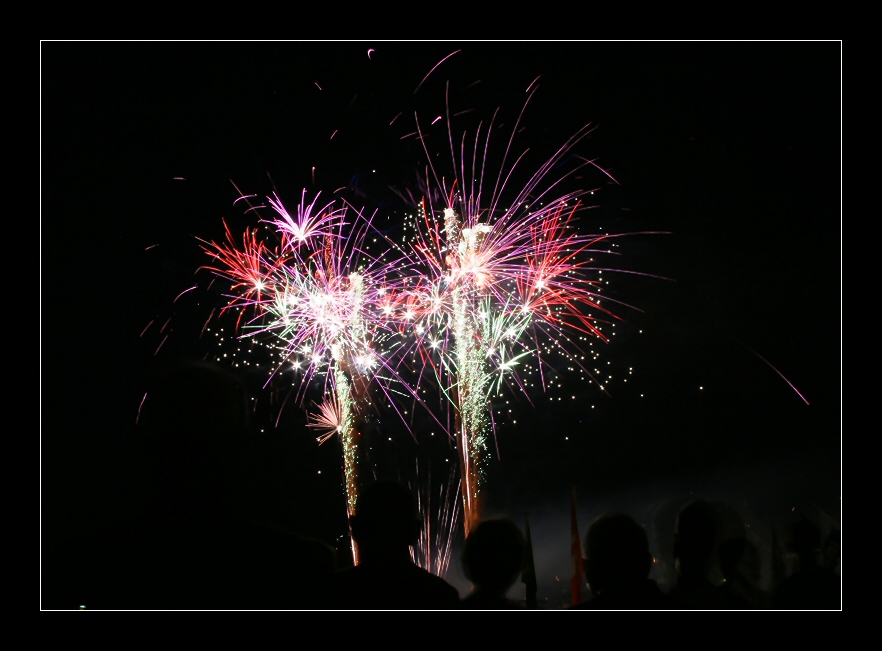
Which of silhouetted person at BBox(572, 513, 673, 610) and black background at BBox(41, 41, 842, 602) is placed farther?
black background at BBox(41, 41, 842, 602)

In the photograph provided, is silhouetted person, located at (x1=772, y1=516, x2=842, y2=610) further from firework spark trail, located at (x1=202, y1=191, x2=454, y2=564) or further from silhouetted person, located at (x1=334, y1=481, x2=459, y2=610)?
firework spark trail, located at (x1=202, y1=191, x2=454, y2=564)

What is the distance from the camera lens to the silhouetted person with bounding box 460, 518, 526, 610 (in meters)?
2.27

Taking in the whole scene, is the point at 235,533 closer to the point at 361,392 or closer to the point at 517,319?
the point at 361,392

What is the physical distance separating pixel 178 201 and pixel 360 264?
91 cm

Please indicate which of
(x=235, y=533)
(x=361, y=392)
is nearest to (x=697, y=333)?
(x=361, y=392)

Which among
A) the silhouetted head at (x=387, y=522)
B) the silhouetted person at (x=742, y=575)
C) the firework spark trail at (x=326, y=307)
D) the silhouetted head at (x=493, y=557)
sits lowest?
the silhouetted person at (x=742, y=575)

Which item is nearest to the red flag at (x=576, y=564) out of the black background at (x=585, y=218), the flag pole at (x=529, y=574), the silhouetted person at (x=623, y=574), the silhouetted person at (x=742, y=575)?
the black background at (x=585, y=218)

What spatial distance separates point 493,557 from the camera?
2.31m

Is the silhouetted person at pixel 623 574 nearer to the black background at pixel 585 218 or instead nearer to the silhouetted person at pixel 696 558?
the silhouetted person at pixel 696 558

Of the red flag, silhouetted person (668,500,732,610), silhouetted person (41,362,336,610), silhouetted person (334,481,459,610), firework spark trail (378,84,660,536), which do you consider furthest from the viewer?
firework spark trail (378,84,660,536)

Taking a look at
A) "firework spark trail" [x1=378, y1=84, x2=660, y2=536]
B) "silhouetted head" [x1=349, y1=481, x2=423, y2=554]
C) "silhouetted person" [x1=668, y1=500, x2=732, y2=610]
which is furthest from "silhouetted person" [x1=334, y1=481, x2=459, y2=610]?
"silhouetted person" [x1=668, y1=500, x2=732, y2=610]

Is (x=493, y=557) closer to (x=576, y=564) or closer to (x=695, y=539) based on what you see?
(x=576, y=564)

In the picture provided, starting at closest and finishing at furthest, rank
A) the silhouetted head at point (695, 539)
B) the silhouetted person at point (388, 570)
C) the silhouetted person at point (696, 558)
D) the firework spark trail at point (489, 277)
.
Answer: the silhouetted person at point (388, 570)
the silhouetted person at point (696, 558)
the silhouetted head at point (695, 539)
the firework spark trail at point (489, 277)

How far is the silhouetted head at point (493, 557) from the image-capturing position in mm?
2285
